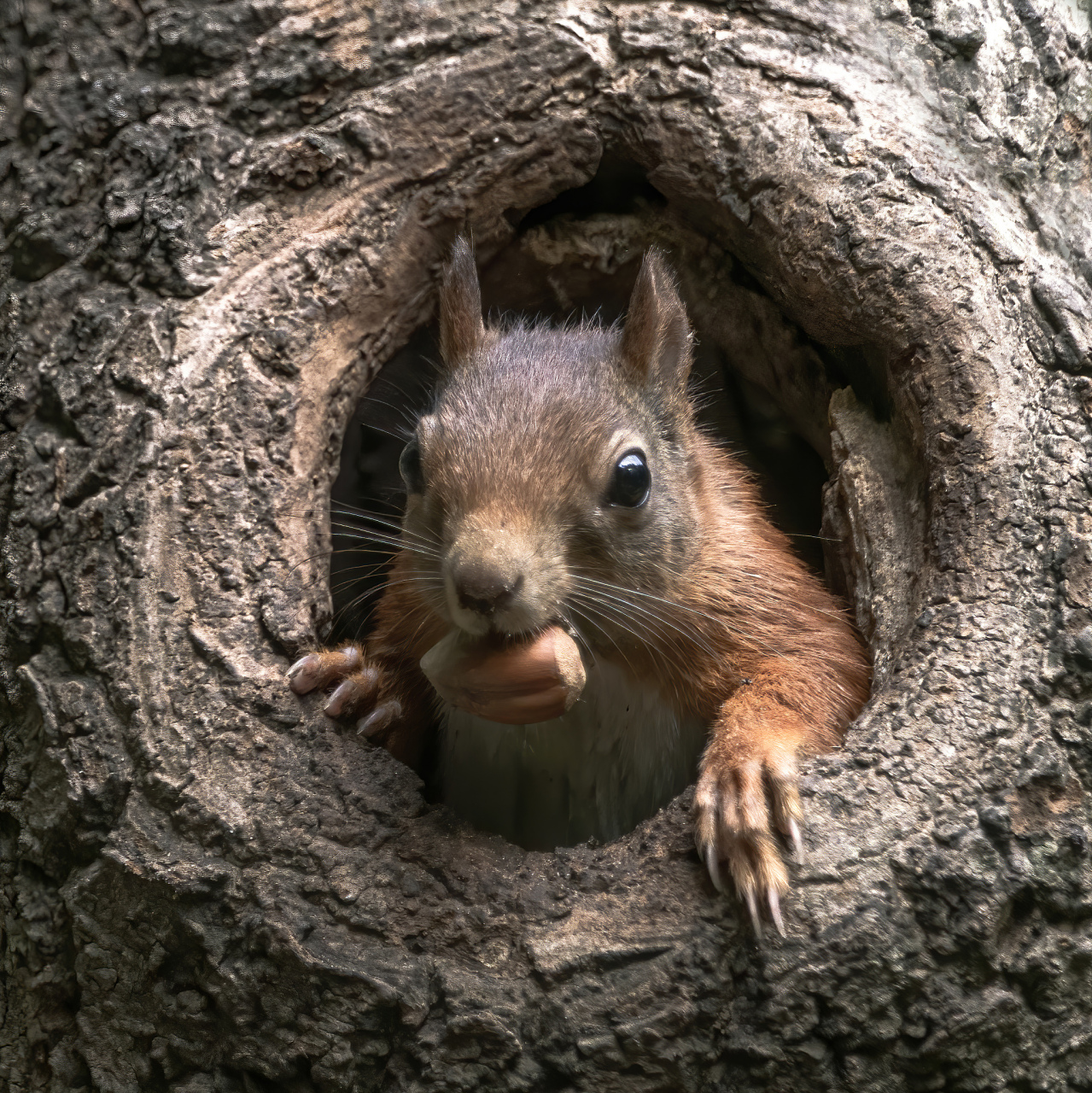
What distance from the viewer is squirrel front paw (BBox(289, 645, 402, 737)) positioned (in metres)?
1.81

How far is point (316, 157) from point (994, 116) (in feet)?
4.51

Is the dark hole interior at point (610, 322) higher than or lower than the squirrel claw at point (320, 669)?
higher

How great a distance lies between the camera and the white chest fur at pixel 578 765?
2.32m

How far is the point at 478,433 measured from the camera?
1.88 m

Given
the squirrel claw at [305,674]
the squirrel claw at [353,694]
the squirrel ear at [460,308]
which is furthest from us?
the squirrel ear at [460,308]

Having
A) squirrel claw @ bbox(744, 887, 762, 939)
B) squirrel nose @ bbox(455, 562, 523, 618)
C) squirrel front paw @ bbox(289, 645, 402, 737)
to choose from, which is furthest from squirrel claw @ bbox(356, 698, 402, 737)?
squirrel claw @ bbox(744, 887, 762, 939)

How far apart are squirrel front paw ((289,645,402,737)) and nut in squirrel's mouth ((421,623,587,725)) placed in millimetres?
250

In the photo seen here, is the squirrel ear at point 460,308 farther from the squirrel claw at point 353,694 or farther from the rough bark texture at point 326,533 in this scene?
the squirrel claw at point 353,694

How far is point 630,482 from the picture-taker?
1.90m

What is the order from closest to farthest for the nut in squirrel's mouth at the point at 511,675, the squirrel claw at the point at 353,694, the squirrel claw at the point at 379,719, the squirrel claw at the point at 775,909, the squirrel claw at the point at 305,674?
the squirrel claw at the point at 775,909 → the nut in squirrel's mouth at the point at 511,675 → the squirrel claw at the point at 305,674 → the squirrel claw at the point at 353,694 → the squirrel claw at the point at 379,719

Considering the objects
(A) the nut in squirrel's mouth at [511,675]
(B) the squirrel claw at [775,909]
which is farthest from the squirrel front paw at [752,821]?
(A) the nut in squirrel's mouth at [511,675]

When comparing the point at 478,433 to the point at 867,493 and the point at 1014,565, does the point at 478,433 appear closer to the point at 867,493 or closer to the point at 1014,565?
the point at 867,493

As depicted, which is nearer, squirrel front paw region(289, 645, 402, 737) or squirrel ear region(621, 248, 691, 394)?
squirrel front paw region(289, 645, 402, 737)

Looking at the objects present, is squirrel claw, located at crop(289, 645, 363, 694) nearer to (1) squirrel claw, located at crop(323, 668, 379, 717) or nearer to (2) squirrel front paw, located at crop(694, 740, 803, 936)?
(1) squirrel claw, located at crop(323, 668, 379, 717)
